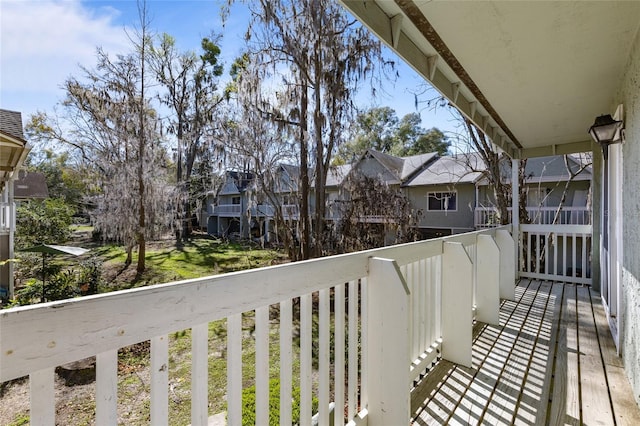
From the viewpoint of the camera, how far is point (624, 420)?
75.7 inches

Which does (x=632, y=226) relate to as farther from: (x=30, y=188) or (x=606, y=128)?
(x=30, y=188)

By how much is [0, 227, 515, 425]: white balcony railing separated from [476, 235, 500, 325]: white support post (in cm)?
111

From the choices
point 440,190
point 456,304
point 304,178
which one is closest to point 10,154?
point 304,178

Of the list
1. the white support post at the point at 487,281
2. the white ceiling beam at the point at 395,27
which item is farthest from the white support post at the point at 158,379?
the white support post at the point at 487,281

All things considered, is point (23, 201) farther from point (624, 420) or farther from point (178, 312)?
point (624, 420)

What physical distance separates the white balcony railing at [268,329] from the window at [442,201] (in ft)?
39.7

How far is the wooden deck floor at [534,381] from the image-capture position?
6.50ft

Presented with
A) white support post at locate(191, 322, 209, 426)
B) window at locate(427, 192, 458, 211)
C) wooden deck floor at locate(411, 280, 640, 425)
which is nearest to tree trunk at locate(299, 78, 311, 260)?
wooden deck floor at locate(411, 280, 640, 425)

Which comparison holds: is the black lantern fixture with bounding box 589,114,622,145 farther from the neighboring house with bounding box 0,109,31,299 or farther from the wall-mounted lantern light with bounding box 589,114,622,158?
the neighboring house with bounding box 0,109,31,299

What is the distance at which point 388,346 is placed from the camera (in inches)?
62.4

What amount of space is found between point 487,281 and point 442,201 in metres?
11.3

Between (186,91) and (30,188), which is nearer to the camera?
(186,91)

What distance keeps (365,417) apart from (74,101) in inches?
614

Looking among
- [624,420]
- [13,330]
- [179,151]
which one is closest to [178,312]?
[13,330]
